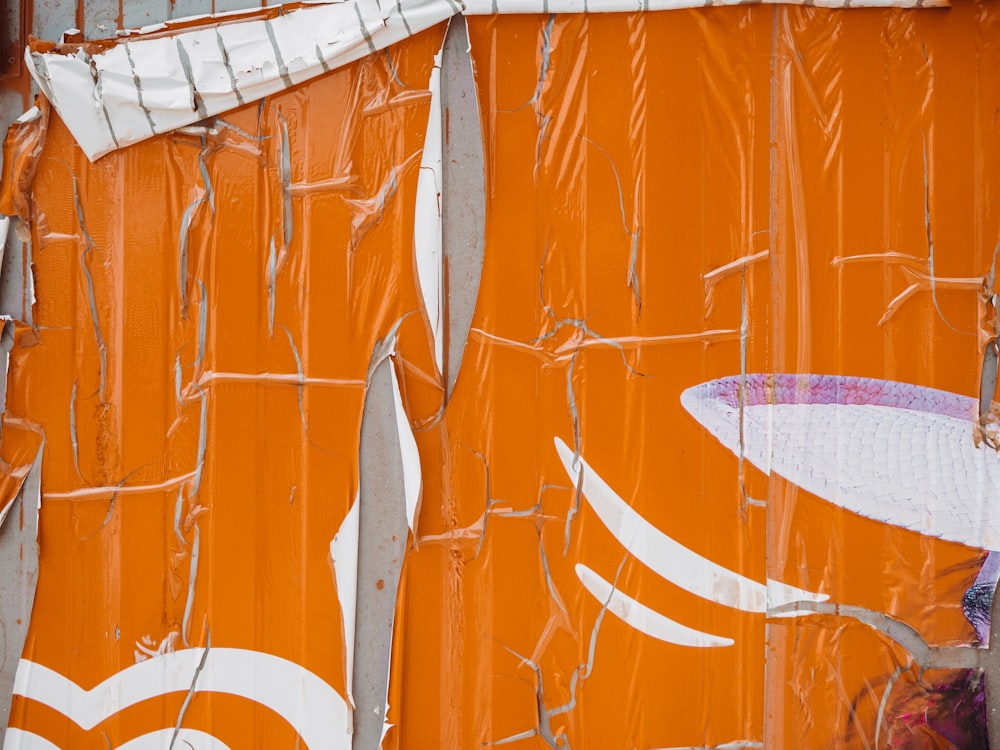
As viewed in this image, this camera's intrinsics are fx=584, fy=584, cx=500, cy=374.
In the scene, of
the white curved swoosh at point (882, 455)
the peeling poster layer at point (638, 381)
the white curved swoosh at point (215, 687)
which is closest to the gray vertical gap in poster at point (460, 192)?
the peeling poster layer at point (638, 381)

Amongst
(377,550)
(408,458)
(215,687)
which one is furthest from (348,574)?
(215,687)

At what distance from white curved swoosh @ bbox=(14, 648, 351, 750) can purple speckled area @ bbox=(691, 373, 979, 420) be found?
1119 mm

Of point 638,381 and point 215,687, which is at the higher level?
point 638,381

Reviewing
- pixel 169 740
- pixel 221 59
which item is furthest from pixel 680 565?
pixel 221 59

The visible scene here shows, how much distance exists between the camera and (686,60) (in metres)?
1.33

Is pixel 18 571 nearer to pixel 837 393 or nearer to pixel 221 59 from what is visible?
pixel 221 59

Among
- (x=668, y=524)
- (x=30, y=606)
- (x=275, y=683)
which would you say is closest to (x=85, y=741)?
(x=30, y=606)

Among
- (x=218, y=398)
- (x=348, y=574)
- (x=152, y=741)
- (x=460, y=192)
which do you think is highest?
(x=460, y=192)

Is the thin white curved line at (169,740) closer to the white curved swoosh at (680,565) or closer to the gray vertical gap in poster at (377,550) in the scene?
the gray vertical gap in poster at (377,550)

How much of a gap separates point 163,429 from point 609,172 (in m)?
1.20

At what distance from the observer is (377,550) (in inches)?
52.8

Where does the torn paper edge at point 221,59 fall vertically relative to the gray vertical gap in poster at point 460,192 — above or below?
above

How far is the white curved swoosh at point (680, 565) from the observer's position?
132 cm

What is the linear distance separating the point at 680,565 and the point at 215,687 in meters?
1.11
